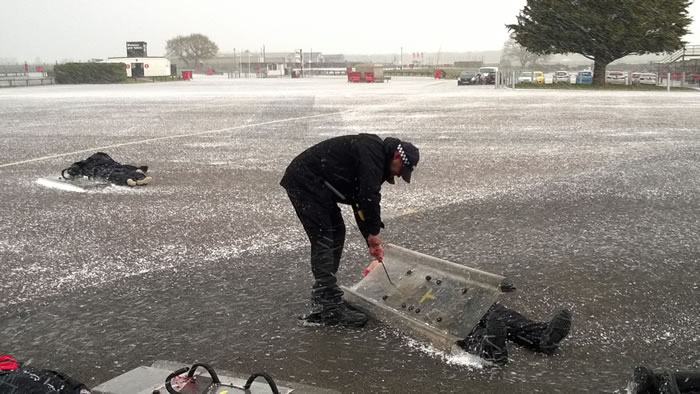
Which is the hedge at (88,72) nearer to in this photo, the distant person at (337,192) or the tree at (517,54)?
the distant person at (337,192)

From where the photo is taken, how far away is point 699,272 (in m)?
4.77

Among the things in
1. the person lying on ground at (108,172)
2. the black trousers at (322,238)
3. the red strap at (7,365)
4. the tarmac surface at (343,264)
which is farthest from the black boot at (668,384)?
the person lying on ground at (108,172)

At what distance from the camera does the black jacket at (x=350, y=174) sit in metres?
3.74

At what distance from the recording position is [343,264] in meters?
5.11

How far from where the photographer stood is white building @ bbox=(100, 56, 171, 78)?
67875mm

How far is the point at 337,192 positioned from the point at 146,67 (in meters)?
71.1

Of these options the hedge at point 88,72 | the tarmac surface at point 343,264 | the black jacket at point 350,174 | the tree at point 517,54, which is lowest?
the tarmac surface at point 343,264

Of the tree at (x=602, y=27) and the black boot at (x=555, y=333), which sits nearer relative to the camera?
the black boot at (x=555, y=333)

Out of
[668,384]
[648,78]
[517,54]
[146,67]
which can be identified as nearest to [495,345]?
[668,384]

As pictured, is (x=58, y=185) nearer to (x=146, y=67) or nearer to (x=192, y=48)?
(x=146, y=67)

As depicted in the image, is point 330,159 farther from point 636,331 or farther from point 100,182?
point 100,182

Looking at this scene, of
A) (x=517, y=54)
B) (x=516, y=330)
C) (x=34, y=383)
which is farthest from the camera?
(x=517, y=54)

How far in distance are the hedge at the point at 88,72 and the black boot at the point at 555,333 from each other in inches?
2445

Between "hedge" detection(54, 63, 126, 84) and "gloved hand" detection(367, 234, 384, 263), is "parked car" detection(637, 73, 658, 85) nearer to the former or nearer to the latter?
"hedge" detection(54, 63, 126, 84)
